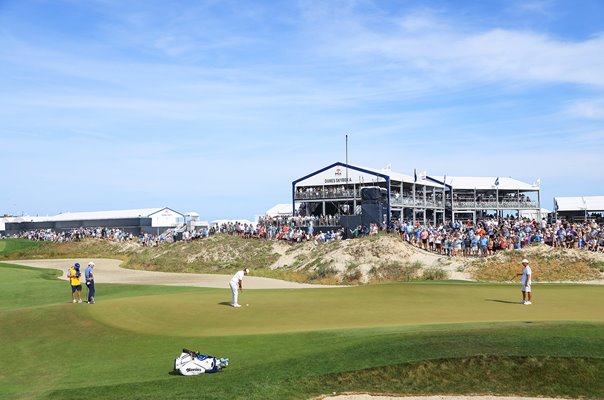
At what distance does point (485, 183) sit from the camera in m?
81.0

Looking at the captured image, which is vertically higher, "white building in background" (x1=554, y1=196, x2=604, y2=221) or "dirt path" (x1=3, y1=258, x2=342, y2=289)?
"white building in background" (x1=554, y1=196, x2=604, y2=221)

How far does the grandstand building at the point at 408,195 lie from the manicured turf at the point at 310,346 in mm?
34410

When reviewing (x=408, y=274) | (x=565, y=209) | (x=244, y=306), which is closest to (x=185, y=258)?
(x=408, y=274)

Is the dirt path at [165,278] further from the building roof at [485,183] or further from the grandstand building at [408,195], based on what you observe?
the building roof at [485,183]

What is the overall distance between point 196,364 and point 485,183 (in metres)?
73.1

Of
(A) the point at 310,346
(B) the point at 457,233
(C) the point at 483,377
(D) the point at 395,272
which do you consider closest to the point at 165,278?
(D) the point at 395,272

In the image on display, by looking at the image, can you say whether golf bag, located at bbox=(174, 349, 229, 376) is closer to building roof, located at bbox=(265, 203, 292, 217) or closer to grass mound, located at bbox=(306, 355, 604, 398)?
grass mound, located at bbox=(306, 355, 604, 398)

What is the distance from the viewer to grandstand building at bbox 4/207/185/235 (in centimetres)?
A: 8925

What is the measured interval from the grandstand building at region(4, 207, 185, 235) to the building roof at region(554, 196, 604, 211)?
2033 inches

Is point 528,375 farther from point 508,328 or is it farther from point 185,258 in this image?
point 185,258

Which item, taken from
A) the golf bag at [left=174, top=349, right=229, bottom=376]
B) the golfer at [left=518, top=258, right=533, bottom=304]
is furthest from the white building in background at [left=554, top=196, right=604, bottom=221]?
the golf bag at [left=174, top=349, right=229, bottom=376]

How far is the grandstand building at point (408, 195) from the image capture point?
62.8 m

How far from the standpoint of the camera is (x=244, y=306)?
2262 cm

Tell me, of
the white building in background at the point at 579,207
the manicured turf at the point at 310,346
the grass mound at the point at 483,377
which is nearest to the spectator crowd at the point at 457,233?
the manicured turf at the point at 310,346
